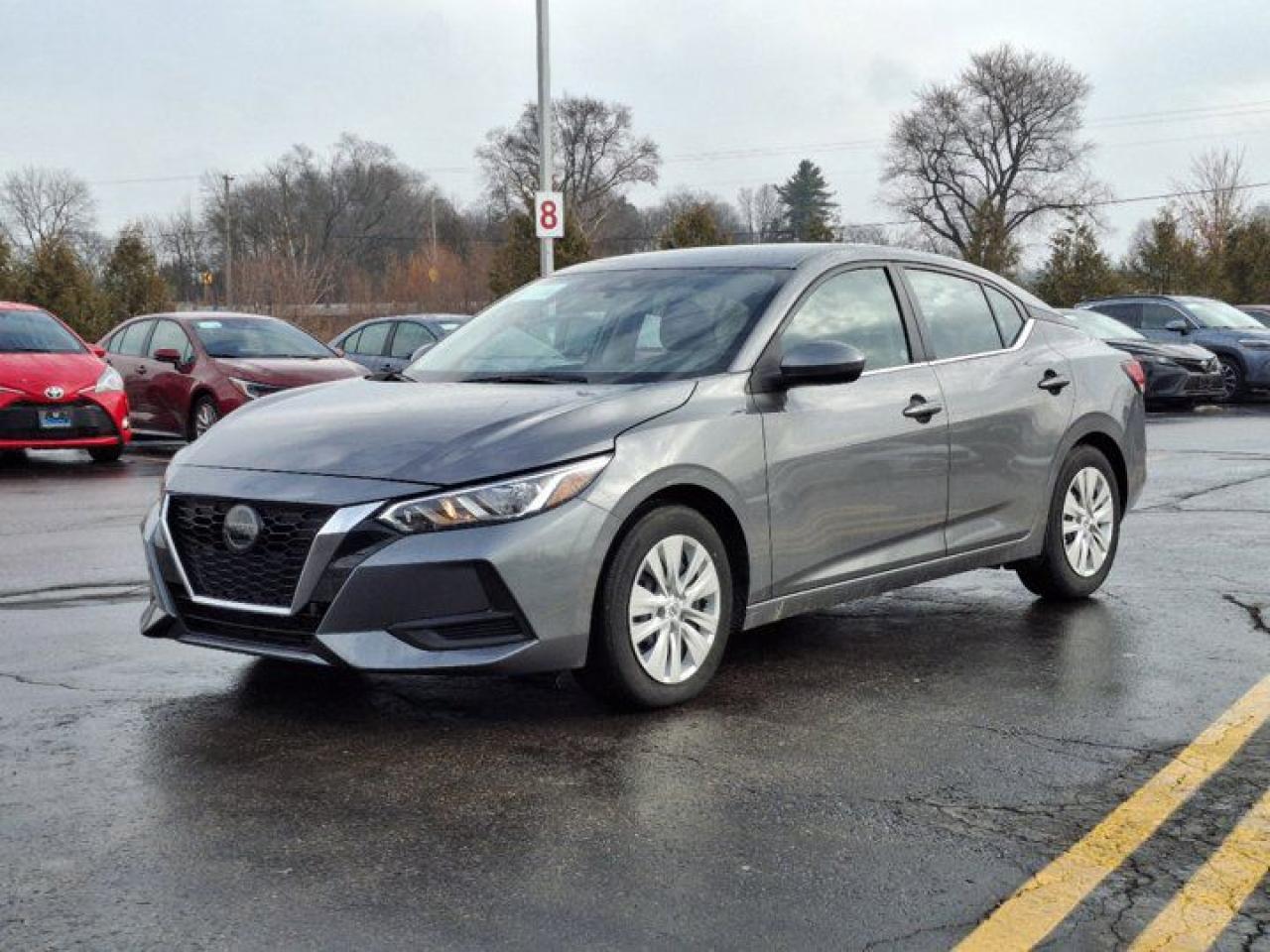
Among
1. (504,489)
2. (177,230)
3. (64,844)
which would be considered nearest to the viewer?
(64,844)

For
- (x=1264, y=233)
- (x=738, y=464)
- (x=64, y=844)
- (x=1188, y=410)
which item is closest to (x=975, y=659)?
(x=738, y=464)

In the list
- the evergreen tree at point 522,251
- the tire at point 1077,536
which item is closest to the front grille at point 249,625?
the tire at point 1077,536

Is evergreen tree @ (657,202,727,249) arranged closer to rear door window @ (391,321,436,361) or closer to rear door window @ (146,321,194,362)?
rear door window @ (391,321,436,361)

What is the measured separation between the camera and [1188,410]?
22906 millimetres

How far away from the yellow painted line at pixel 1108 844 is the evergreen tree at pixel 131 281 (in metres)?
29.2

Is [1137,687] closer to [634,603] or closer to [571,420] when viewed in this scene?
[634,603]

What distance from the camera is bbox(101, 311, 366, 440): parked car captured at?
1560 centimetres

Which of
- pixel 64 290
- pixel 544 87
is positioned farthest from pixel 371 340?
pixel 64 290

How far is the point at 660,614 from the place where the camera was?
16.9ft

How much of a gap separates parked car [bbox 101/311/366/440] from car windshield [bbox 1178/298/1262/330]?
1377 cm

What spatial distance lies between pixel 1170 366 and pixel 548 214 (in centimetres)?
901

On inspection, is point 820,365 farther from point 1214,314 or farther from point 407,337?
point 1214,314

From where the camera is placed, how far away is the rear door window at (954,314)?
6.54 meters

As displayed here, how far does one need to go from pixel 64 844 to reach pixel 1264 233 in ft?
142
